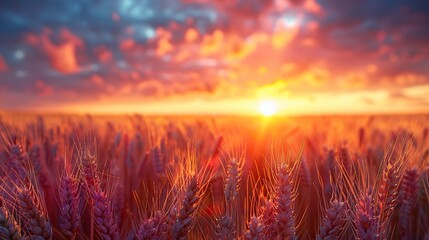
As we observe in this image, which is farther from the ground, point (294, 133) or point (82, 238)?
point (294, 133)

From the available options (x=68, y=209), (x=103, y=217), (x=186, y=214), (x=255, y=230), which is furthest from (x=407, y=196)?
(x=68, y=209)

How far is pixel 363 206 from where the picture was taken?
5.03ft

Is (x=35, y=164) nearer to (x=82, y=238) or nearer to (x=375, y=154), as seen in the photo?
(x=82, y=238)

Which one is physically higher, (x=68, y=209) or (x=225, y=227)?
(x=68, y=209)

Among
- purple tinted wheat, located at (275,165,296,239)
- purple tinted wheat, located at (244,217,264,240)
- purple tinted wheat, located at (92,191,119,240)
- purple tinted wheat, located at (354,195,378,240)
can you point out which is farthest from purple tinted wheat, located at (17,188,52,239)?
purple tinted wheat, located at (354,195,378,240)

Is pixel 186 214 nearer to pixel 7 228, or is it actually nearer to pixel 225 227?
pixel 225 227

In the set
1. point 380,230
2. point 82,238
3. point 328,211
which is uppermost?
point 328,211

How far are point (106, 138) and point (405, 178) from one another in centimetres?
377

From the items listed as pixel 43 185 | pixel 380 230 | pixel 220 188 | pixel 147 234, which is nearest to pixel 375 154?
pixel 220 188

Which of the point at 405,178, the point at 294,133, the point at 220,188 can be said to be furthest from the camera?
the point at 294,133

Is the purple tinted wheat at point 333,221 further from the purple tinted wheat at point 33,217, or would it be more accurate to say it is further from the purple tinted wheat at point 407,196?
the purple tinted wheat at point 33,217

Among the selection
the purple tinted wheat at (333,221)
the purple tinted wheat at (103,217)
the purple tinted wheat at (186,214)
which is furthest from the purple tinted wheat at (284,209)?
the purple tinted wheat at (103,217)

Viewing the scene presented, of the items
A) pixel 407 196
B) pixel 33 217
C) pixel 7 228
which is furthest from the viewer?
pixel 407 196

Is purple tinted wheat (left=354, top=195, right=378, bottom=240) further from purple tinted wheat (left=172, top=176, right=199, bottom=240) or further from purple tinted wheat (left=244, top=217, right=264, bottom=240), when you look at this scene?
purple tinted wheat (left=172, top=176, right=199, bottom=240)
